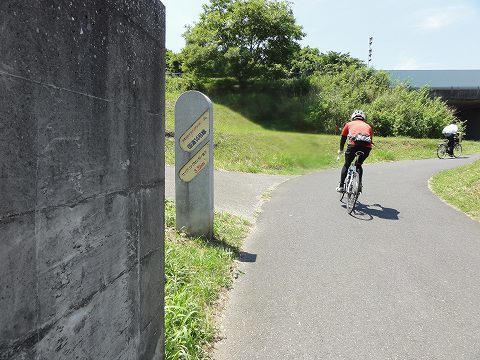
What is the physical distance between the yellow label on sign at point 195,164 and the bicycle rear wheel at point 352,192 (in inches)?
147

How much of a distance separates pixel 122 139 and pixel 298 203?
25.8 feet

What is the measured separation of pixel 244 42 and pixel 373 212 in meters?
30.4

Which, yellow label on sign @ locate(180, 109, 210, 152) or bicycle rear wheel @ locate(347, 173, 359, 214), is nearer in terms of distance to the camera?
yellow label on sign @ locate(180, 109, 210, 152)

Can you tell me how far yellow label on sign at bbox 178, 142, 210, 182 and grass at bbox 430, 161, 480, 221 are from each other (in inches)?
227

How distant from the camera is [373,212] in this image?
345 inches

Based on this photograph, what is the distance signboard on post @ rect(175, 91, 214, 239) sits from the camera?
6.05 metres

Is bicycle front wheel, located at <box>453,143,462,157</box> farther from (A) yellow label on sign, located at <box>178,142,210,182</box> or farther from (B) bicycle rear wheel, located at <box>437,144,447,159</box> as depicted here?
(A) yellow label on sign, located at <box>178,142,210,182</box>

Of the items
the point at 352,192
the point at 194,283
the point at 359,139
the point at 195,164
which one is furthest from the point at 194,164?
the point at 359,139

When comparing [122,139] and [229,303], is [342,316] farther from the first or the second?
[122,139]

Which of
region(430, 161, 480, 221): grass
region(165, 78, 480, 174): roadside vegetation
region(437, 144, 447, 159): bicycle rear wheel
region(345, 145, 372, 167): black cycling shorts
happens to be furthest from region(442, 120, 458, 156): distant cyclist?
region(345, 145, 372, 167): black cycling shorts

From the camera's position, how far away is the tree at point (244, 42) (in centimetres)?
3428

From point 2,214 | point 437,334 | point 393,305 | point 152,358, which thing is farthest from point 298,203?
point 2,214

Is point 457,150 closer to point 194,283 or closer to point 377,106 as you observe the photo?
point 377,106

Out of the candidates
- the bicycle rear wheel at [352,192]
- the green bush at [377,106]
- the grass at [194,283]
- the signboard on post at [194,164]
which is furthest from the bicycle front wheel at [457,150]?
the signboard on post at [194,164]
